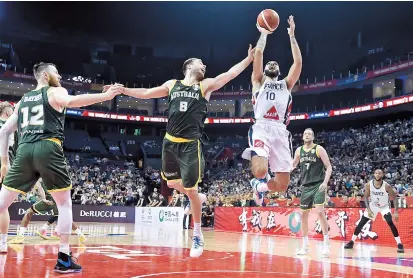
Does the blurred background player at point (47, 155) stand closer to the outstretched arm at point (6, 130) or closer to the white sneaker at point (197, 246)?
the outstretched arm at point (6, 130)

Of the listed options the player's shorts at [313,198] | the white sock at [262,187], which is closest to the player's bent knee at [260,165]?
the white sock at [262,187]

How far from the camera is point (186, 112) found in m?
6.52

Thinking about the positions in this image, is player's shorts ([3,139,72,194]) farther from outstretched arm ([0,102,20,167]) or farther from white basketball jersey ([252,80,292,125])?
white basketball jersey ([252,80,292,125])

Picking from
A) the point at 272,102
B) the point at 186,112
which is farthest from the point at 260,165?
the point at 186,112

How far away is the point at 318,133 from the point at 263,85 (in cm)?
3962

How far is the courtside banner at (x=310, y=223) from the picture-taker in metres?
13.8

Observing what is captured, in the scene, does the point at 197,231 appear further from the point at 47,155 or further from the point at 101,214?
the point at 101,214

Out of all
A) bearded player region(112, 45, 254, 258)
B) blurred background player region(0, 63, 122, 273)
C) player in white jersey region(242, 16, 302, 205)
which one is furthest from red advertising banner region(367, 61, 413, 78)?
blurred background player region(0, 63, 122, 273)

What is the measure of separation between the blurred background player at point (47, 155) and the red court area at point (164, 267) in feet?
1.62

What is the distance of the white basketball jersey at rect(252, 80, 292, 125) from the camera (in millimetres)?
7023

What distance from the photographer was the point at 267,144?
6.96 m

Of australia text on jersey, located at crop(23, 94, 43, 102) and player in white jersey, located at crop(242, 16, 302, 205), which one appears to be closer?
australia text on jersey, located at crop(23, 94, 43, 102)

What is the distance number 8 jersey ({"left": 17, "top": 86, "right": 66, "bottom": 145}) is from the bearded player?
1.25 m

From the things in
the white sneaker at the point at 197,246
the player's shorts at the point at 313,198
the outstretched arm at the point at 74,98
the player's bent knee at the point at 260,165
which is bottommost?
the white sneaker at the point at 197,246
